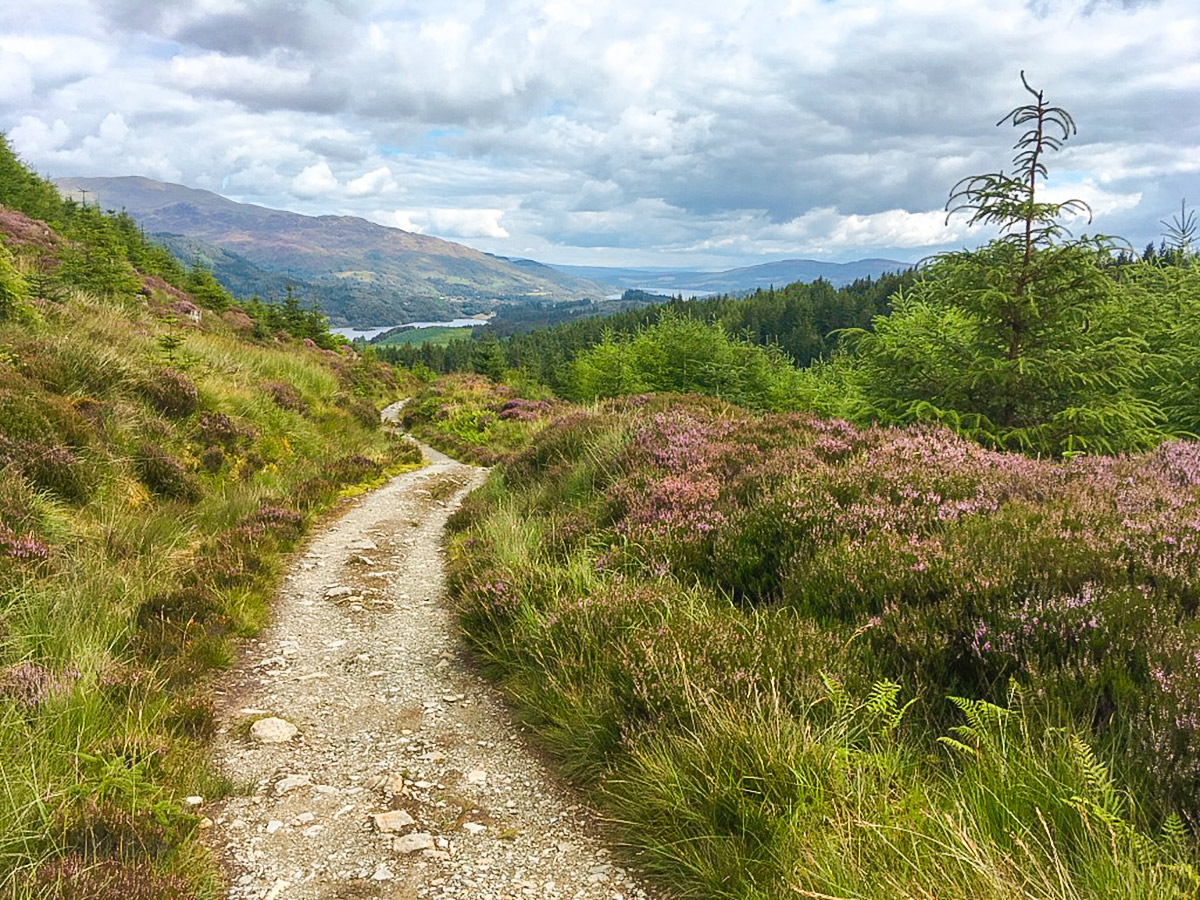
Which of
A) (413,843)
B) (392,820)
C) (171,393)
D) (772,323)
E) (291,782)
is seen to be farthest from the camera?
(772,323)

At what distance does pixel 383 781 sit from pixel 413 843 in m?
0.65

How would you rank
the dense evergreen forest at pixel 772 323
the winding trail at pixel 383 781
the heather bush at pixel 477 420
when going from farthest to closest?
Result: the dense evergreen forest at pixel 772 323 < the heather bush at pixel 477 420 < the winding trail at pixel 383 781

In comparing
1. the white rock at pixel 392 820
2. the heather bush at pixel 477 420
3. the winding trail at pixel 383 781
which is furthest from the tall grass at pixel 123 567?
the heather bush at pixel 477 420

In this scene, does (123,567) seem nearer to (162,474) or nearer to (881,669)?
(162,474)

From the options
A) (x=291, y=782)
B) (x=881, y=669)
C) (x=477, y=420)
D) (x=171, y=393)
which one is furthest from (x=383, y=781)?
(x=477, y=420)

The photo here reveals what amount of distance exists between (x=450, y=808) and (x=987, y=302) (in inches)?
329

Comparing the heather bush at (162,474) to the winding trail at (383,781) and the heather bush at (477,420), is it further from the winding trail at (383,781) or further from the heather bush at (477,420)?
the heather bush at (477,420)

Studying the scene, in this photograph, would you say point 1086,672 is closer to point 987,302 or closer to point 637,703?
point 637,703

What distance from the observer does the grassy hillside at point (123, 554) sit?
2.88m

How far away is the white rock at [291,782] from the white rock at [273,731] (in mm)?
480

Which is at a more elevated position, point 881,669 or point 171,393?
point 171,393

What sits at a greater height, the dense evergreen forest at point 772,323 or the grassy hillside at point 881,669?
the dense evergreen forest at point 772,323

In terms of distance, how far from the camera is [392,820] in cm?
347

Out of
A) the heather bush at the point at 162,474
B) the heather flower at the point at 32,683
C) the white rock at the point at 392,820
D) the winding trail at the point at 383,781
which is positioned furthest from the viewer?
the heather bush at the point at 162,474
